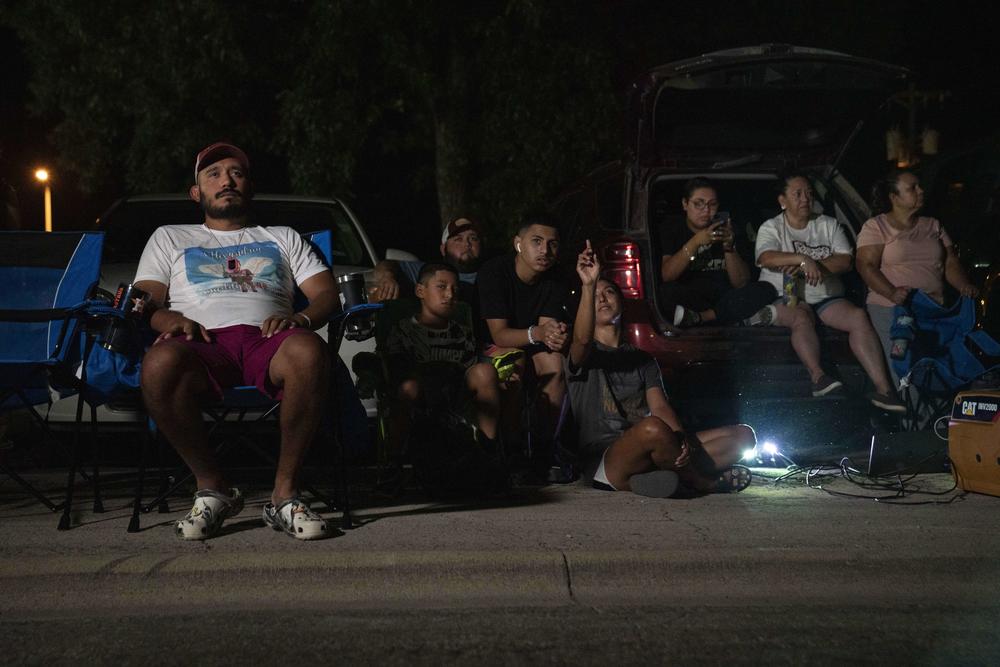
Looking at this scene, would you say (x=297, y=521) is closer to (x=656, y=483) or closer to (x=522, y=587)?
(x=522, y=587)

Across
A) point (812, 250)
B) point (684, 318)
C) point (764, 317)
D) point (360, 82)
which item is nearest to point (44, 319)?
point (684, 318)

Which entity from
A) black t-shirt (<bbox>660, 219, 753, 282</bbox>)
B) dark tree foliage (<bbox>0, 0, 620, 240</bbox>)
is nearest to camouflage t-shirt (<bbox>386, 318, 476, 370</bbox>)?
black t-shirt (<bbox>660, 219, 753, 282</bbox>)

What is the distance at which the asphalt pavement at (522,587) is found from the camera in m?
3.63

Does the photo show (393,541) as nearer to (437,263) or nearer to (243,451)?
(437,263)

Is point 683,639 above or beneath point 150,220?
beneath

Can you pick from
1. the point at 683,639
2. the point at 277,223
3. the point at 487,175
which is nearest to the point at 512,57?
the point at 487,175

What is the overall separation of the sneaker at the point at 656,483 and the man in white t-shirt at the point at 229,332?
5.38 feet

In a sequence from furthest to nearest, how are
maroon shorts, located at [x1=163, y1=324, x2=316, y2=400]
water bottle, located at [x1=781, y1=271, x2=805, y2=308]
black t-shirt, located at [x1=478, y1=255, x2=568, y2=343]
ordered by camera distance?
water bottle, located at [x1=781, y1=271, x2=805, y2=308]
black t-shirt, located at [x1=478, y1=255, x2=568, y2=343]
maroon shorts, located at [x1=163, y1=324, x2=316, y2=400]

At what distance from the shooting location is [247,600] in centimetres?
427

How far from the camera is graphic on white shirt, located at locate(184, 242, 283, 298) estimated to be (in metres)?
5.48

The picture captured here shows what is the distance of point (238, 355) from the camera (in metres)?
5.28

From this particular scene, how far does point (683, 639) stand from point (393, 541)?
1.43 m

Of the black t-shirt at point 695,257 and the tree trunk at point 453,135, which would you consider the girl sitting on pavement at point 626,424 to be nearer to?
the black t-shirt at point 695,257

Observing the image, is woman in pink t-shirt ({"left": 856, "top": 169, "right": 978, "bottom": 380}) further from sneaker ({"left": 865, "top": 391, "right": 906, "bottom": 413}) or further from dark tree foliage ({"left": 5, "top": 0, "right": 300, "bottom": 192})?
dark tree foliage ({"left": 5, "top": 0, "right": 300, "bottom": 192})
